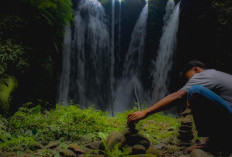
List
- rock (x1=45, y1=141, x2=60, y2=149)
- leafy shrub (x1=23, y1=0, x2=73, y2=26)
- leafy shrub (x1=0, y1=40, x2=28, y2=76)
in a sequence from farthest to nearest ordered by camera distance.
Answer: leafy shrub (x1=23, y1=0, x2=73, y2=26) < leafy shrub (x1=0, y1=40, x2=28, y2=76) < rock (x1=45, y1=141, x2=60, y2=149)

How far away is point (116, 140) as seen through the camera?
7.27 feet

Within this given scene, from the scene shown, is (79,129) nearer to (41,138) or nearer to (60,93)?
(41,138)

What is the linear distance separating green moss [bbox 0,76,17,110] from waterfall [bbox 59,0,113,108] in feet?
18.6

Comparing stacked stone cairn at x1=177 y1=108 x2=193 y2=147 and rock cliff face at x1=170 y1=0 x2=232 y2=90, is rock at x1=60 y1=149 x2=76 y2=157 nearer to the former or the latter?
stacked stone cairn at x1=177 y1=108 x2=193 y2=147

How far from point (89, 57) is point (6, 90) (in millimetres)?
7530

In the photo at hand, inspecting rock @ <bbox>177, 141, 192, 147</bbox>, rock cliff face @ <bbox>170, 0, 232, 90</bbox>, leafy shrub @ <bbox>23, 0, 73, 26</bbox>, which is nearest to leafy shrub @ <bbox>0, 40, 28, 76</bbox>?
leafy shrub @ <bbox>23, 0, 73, 26</bbox>

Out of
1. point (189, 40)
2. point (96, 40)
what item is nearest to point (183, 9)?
point (189, 40)

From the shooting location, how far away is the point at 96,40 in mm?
11305

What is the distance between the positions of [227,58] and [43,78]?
5.56 m

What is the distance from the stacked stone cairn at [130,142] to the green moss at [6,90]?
8.17 feet

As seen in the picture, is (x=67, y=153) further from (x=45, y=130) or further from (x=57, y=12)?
(x=57, y=12)

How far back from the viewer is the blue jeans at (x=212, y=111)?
6.17 feet

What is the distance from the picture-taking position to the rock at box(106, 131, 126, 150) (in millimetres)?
2177

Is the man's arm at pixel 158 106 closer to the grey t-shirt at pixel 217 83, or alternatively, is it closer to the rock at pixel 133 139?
the grey t-shirt at pixel 217 83
